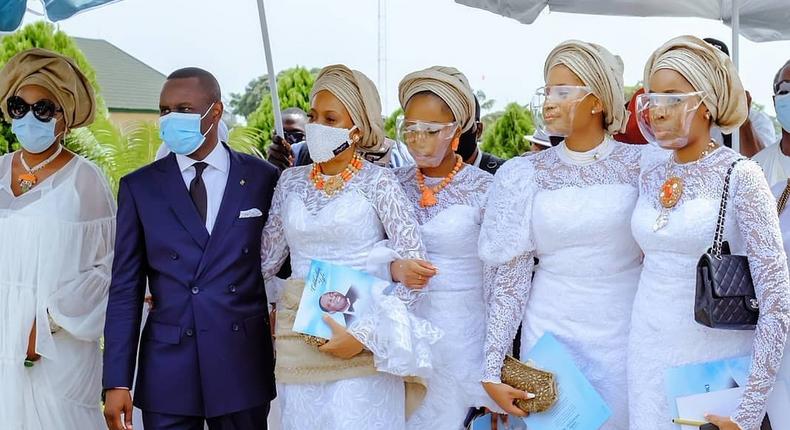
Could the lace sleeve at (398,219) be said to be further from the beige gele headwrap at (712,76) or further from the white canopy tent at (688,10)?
the white canopy tent at (688,10)

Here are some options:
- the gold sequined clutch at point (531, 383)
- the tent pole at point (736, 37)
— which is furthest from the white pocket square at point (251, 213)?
the tent pole at point (736, 37)

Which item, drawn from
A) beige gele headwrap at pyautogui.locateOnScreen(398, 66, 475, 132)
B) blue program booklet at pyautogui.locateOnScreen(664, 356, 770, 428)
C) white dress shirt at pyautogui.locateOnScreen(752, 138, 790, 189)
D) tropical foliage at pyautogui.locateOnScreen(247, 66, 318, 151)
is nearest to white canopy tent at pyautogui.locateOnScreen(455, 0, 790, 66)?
white dress shirt at pyautogui.locateOnScreen(752, 138, 790, 189)

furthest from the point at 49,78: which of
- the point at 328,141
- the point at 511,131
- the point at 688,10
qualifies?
the point at 511,131

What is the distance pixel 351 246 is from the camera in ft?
11.4

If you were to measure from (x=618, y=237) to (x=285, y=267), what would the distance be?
1657 mm

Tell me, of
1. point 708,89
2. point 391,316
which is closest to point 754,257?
point 708,89

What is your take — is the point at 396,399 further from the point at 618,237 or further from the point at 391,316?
the point at 618,237

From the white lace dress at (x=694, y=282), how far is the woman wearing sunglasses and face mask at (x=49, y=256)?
2443 mm

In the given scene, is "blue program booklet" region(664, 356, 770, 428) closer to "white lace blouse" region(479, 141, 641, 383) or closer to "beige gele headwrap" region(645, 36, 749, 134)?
"white lace blouse" region(479, 141, 641, 383)

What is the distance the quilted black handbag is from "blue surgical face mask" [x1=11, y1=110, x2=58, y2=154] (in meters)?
2.87

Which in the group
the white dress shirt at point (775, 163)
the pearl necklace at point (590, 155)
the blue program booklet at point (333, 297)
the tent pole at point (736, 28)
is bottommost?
the blue program booklet at point (333, 297)

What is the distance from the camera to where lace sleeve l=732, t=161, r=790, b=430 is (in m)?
2.76

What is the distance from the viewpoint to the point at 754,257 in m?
2.78

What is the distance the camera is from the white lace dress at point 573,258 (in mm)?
3225
